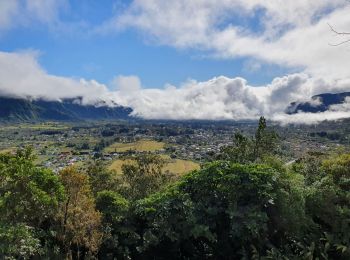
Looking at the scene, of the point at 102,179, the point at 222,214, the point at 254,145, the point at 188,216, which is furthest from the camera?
the point at 254,145

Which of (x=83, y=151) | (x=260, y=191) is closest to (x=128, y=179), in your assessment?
(x=260, y=191)

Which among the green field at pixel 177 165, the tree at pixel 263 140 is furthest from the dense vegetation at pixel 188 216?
the green field at pixel 177 165

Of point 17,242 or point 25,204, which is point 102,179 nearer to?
point 25,204

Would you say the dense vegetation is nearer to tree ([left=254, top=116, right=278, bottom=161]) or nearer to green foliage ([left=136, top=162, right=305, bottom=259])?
green foliage ([left=136, top=162, right=305, bottom=259])

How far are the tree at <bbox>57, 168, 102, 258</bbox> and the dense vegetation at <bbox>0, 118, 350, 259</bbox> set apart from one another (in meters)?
0.05

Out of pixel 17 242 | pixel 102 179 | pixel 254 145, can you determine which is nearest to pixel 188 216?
pixel 17 242

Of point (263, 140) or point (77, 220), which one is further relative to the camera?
point (263, 140)

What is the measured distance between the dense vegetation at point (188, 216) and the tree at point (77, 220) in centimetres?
5

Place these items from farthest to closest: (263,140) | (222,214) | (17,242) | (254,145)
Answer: (254,145) < (263,140) < (222,214) < (17,242)

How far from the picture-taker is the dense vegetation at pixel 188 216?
2072cm

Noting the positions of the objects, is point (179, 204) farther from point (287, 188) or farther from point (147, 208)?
point (287, 188)

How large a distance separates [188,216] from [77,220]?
5463mm

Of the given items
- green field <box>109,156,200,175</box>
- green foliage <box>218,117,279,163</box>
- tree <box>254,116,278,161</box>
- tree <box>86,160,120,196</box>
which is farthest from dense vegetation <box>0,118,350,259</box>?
green field <box>109,156,200,175</box>

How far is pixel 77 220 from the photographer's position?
20719mm
